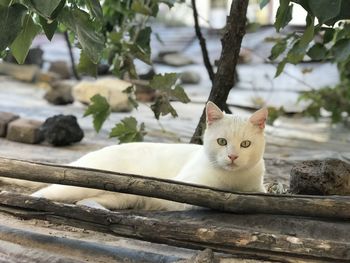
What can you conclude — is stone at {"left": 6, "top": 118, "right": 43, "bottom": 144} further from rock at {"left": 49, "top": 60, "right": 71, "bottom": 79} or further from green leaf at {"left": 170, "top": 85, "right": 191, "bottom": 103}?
rock at {"left": 49, "top": 60, "right": 71, "bottom": 79}

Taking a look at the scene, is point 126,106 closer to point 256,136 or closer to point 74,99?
point 74,99

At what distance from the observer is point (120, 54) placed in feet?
8.05

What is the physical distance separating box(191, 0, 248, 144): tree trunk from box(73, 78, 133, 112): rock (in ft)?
6.25

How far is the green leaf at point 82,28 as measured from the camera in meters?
1.08

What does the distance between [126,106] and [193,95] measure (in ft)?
4.65

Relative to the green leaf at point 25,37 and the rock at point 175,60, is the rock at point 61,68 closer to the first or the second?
the rock at point 175,60

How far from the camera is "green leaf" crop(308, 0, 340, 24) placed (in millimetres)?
976

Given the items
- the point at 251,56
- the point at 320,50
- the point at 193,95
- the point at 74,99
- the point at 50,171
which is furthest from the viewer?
the point at 251,56

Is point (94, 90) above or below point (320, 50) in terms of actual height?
below

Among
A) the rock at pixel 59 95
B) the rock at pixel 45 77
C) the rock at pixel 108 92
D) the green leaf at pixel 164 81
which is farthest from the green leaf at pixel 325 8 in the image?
the rock at pixel 45 77

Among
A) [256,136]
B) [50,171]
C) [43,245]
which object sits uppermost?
[256,136]

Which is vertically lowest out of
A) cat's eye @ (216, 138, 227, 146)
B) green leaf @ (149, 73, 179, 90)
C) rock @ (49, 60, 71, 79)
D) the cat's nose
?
the cat's nose

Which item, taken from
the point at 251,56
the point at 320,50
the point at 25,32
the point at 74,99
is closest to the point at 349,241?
the point at 25,32

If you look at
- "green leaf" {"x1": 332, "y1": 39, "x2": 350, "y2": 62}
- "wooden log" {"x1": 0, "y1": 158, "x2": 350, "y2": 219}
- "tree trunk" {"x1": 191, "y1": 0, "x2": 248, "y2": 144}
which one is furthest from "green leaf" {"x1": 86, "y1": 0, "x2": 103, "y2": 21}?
"tree trunk" {"x1": 191, "y1": 0, "x2": 248, "y2": 144}
